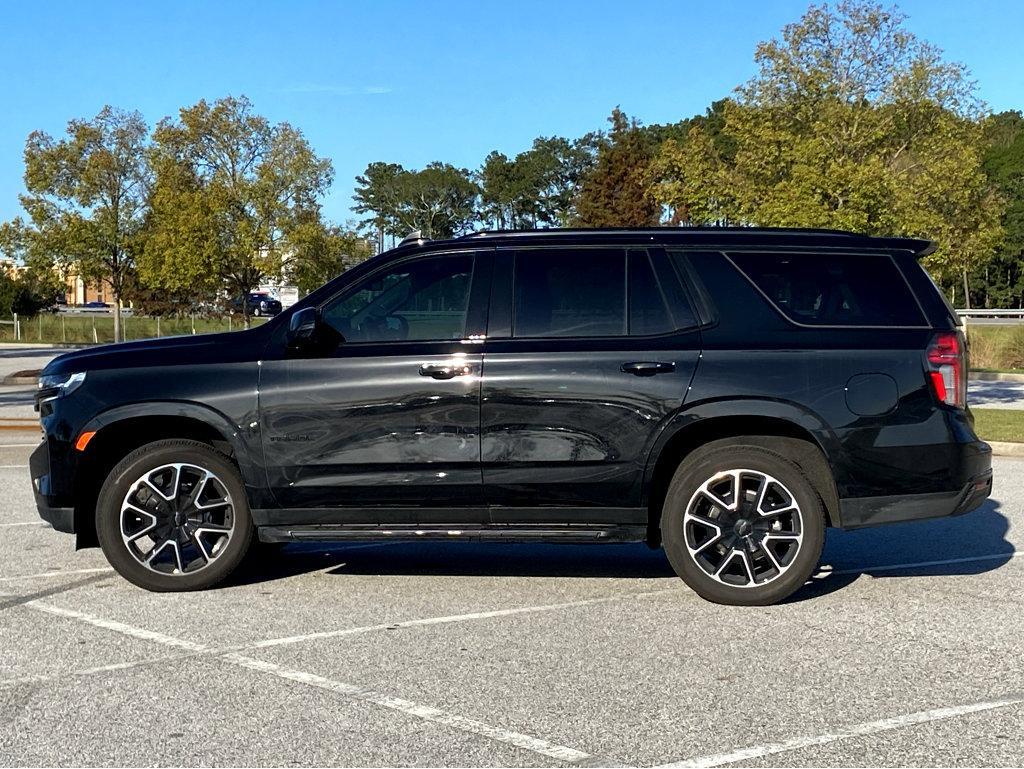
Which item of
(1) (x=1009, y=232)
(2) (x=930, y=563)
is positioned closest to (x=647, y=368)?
(2) (x=930, y=563)

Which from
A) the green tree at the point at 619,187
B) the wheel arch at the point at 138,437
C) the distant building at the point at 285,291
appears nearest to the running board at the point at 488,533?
the wheel arch at the point at 138,437

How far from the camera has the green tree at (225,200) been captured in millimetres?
36219

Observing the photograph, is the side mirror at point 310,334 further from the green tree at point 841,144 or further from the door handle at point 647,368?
the green tree at point 841,144

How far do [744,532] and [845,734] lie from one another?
2.06 m

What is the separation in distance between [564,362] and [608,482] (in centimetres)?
68

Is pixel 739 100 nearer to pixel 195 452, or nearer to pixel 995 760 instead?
pixel 195 452

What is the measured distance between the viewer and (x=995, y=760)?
13.2 ft

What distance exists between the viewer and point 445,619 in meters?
6.01

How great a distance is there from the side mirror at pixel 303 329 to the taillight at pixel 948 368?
10.7 ft

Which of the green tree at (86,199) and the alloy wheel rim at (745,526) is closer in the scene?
the alloy wheel rim at (745,526)

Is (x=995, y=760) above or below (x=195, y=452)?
below

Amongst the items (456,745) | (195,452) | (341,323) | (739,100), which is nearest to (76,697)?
(456,745)

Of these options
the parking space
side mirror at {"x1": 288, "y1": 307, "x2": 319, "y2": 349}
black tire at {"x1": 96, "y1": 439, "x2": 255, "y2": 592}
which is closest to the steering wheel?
side mirror at {"x1": 288, "y1": 307, "x2": 319, "y2": 349}

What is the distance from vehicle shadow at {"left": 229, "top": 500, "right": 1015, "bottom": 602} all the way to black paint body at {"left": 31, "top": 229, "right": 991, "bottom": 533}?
2.92 ft
